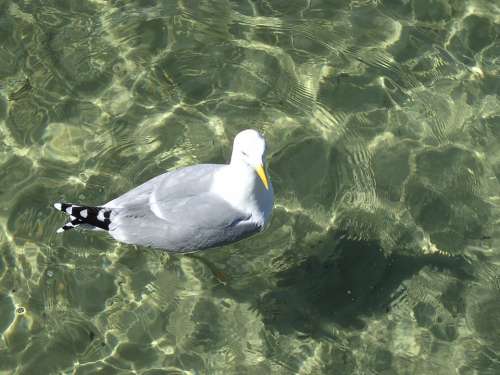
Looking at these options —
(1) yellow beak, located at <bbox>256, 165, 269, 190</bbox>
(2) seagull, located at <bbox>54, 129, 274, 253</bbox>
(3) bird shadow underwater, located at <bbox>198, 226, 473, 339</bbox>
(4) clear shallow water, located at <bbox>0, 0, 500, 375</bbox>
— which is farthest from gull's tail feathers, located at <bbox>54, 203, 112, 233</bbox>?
(1) yellow beak, located at <bbox>256, 165, 269, 190</bbox>

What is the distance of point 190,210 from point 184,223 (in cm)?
10

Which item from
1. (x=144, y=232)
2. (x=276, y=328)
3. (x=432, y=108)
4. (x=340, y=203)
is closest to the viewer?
(x=144, y=232)

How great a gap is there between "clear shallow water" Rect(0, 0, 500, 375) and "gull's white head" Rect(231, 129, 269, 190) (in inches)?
49.8

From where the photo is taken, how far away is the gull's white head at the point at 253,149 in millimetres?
4516

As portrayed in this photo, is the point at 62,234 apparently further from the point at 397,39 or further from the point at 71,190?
the point at 397,39

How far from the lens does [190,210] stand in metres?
4.82

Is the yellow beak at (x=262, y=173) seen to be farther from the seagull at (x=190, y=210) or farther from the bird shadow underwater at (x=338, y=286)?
the bird shadow underwater at (x=338, y=286)

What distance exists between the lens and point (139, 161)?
235 inches

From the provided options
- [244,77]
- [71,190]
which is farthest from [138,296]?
[244,77]

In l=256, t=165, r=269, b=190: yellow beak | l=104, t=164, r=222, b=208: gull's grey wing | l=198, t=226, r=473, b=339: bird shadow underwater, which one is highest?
l=256, t=165, r=269, b=190: yellow beak

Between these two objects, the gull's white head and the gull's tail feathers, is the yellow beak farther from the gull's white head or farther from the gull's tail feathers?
the gull's tail feathers

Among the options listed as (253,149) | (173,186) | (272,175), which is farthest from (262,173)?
(272,175)

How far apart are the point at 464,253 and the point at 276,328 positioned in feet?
5.64

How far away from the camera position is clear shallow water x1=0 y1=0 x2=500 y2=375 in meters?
5.35
